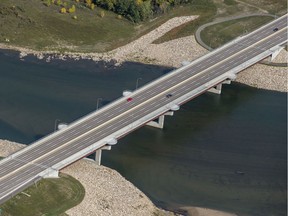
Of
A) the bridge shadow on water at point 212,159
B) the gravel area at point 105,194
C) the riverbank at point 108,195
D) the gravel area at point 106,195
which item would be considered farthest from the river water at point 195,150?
the gravel area at point 106,195

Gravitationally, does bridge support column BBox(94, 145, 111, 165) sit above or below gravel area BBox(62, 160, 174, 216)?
above

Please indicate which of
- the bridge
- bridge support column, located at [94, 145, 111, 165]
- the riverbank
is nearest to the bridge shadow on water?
bridge support column, located at [94, 145, 111, 165]

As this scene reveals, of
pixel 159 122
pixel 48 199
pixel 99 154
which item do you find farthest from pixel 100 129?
pixel 48 199

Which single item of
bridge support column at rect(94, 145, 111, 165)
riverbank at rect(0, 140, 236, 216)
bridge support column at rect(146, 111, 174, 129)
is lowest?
riverbank at rect(0, 140, 236, 216)

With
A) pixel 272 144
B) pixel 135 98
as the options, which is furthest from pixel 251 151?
pixel 135 98

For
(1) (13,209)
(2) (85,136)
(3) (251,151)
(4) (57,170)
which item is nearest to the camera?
(1) (13,209)

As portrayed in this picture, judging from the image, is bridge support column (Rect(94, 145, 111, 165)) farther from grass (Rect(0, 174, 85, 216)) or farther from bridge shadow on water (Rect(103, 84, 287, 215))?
grass (Rect(0, 174, 85, 216))

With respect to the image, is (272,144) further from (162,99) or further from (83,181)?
(83,181)
